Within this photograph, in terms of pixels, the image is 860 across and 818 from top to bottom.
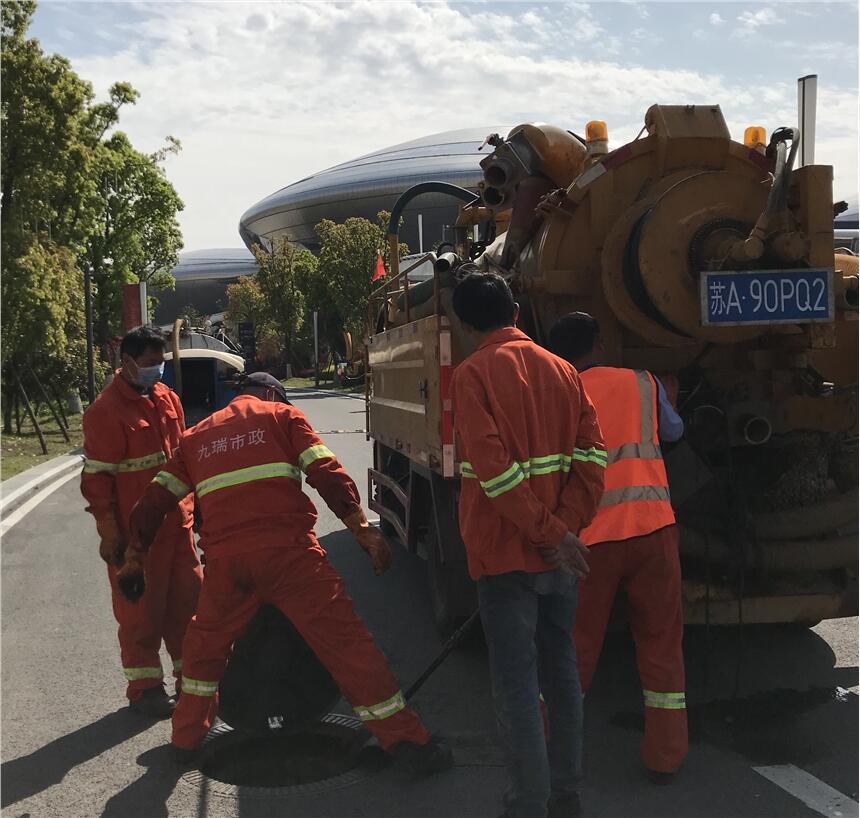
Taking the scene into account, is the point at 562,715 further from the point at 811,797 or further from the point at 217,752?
the point at 217,752

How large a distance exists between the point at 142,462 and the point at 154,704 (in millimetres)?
1182

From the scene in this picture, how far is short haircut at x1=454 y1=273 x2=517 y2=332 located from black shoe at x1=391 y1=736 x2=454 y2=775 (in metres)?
1.75

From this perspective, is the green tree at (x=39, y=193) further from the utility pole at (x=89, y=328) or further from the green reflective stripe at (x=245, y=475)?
the green reflective stripe at (x=245, y=475)

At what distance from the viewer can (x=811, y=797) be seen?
12.6 feet

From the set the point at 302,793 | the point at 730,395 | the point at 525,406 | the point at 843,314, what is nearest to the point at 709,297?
the point at 730,395

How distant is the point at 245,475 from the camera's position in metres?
4.32

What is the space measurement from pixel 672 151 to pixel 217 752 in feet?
12.1

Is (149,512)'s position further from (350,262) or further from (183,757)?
(350,262)

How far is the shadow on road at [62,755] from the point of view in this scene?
4.25m

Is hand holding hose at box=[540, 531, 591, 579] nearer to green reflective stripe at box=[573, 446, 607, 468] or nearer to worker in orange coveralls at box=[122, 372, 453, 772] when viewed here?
green reflective stripe at box=[573, 446, 607, 468]

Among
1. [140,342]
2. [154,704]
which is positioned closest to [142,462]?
[140,342]

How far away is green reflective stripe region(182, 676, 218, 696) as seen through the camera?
170 inches

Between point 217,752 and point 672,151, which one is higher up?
point 672,151

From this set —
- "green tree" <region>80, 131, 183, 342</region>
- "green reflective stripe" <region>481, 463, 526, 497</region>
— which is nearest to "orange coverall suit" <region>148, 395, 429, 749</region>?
"green reflective stripe" <region>481, 463, 526, 497</region>
